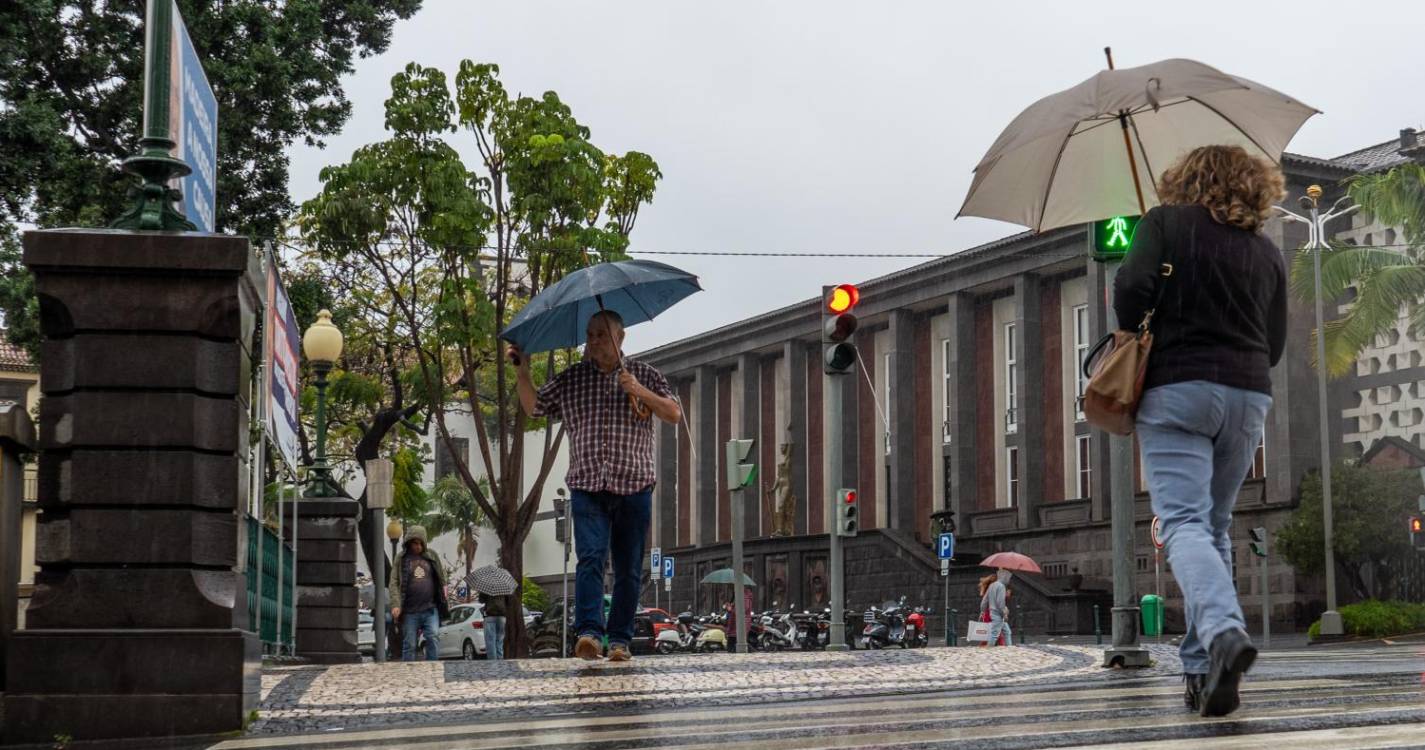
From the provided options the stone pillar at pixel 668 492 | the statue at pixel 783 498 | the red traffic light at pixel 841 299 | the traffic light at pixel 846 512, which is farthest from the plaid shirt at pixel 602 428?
the stone pillar at pixel 668 492

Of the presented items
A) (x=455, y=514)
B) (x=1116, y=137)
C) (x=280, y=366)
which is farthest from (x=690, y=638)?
(x=455, y=514)

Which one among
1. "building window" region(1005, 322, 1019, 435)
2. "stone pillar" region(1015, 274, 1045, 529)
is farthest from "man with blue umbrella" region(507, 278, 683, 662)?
"building window" region(1005, 322, 1019, 435)

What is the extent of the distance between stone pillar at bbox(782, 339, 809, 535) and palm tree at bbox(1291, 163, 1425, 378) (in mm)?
28790

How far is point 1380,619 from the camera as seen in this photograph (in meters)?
36.5

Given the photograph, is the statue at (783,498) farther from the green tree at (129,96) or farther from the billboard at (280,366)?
the billboard at (280,366)

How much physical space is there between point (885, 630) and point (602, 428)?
29.8 metres

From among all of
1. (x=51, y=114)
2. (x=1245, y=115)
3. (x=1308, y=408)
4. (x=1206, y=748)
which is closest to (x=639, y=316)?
(x=1245, y=115)

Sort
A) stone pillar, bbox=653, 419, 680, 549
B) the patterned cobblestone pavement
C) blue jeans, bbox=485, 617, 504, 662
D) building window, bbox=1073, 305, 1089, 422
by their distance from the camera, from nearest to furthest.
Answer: the patterned cobblestone pavement < blue jeans, bbox=485, 617, 504, 662 < building window, bbox=1073, 305, 1089, 422 < stone pillar, bbox=653, 419, 680, 549

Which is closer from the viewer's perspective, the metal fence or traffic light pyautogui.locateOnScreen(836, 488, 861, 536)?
the metal fence

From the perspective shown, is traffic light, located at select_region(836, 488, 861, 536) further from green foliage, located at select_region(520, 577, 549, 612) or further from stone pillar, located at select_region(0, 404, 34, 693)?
green foliage, located at select_region(520, 577, 549, 612)

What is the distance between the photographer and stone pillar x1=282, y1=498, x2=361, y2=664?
19.9 m

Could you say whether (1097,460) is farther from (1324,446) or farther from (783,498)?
(783,498)

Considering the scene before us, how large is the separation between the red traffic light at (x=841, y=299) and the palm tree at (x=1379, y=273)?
24.2m

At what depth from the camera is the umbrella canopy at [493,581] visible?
2542 cm
